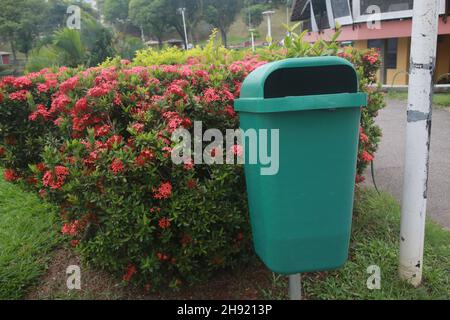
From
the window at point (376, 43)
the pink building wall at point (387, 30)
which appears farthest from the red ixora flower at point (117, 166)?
the window at point (376, 43)

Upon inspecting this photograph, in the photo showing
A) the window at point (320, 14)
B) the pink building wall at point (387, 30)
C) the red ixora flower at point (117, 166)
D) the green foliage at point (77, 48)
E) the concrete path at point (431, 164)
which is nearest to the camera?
the red ixora flower at point (117, 166)

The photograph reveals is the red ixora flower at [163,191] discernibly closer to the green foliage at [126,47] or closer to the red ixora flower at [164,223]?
the red ixora flower at [164,223]

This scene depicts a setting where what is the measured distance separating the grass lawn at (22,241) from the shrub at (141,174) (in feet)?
1.51

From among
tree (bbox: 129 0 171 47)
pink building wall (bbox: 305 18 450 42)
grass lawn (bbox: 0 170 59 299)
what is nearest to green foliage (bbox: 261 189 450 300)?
grass lawn (bbox: 0 170 59 299)

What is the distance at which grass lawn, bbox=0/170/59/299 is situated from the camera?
2775 mm

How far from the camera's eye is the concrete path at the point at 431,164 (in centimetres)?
398

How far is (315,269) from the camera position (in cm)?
196

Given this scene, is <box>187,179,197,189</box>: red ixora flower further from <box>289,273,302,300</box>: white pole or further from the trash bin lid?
<box>289,273,302,300</box>: white pole

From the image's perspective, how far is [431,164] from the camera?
5.32 m

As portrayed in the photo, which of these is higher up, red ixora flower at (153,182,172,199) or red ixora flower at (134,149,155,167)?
red ixora flower at (134,149,155,167)

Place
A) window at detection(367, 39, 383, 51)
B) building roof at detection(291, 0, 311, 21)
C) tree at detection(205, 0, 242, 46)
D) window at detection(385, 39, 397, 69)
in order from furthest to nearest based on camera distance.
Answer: tree at detection(205, 0, 242, 46) < building roof at detection(291, 0, 311, 21) < window at detection(367, 39, 383, 51) < window at detection(385, 39, 397, 69)

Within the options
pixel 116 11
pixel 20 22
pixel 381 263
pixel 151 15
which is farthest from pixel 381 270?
pixel 116 11

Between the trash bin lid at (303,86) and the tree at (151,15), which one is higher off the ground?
the tree at (151,15)

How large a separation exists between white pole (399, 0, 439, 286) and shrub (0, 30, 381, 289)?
90cm
